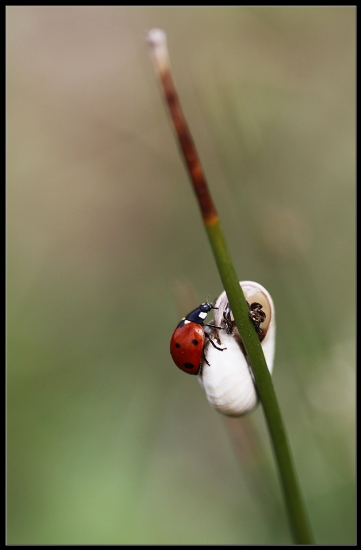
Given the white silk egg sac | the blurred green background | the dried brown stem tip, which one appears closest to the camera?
the dried brown stem tip

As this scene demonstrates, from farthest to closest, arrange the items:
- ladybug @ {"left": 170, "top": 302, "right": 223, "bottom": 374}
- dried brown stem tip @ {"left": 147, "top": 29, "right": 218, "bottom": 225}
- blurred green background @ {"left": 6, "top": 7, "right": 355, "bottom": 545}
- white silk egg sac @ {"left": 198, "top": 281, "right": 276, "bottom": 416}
A: blurred green background @ {"left": 6, "top": 7, "right": 355, "bottom": 545} → ladybug @ {"left": 170, "top": 302, "right": 223, "bottom": 374} → white silk egg sac @ {"left": 198, "top": 281, "right": 276, "bottom": 416} → dried brown stem tip @ {"left": 147, "top": 29, "right": 218, "bottom": 225}

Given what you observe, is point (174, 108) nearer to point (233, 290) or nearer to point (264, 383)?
point (233, 290)

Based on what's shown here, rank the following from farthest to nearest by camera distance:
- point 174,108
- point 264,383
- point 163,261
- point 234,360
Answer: point 163,261, point 234,360, point 264,383, point 174,108

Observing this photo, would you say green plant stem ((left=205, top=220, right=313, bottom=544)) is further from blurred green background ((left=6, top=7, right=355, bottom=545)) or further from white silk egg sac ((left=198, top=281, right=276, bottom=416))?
blurred green background ((left=6, top=7, right=355, bottom=545))

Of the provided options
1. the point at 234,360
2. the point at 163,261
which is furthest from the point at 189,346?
the point at 163,261

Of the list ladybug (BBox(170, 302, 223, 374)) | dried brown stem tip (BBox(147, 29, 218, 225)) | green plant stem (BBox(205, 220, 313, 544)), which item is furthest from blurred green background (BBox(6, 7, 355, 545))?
dried brown stem tip (BBox(147, 29, 218, 225))

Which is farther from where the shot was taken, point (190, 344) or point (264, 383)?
point (190, 344)

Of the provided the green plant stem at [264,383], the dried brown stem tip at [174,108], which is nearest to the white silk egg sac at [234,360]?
the green plant stem at [264,383]

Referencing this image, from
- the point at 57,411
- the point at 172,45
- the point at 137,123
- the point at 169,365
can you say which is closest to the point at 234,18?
the point at 172,45
